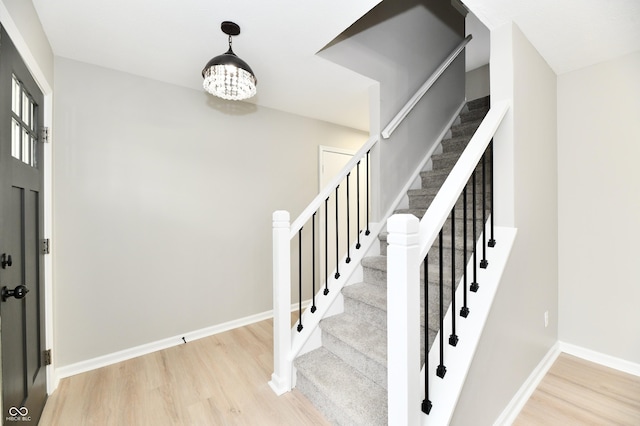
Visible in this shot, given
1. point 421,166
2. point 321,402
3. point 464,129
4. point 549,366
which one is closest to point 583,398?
point 549,366

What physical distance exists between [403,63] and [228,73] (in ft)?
5.87

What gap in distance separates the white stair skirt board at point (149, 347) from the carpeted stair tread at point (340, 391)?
1.26 metres

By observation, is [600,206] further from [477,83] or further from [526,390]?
[477,83]

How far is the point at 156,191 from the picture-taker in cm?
254

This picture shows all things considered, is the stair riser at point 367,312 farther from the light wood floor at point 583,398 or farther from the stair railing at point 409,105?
the stair railing at point 409,105

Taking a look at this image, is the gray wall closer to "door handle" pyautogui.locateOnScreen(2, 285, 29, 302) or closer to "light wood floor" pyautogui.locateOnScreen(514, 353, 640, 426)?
"light wood floor" pyautogui.locateOnScreen(514, 353, 640, 426)

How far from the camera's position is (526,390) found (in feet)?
6.01

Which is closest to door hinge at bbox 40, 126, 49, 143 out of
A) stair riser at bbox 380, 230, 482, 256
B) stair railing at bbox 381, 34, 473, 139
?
stair railing at bbox 381, 34, 473, 139

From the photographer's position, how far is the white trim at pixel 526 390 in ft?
5.28

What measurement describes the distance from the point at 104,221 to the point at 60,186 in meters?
0.37

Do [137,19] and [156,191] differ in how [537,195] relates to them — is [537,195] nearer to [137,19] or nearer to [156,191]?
[137,19]

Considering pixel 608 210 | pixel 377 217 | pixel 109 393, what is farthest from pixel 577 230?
pixel 109 393

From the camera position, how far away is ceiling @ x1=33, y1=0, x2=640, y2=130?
1.63 meters

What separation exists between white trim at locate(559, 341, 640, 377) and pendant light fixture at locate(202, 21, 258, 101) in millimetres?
3257
